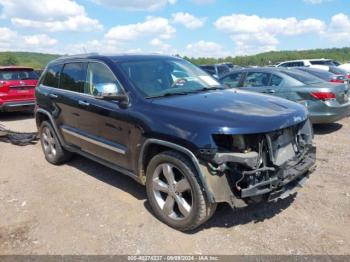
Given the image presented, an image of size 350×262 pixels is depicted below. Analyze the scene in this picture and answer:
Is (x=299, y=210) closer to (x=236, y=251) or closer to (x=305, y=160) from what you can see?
(x=305, y=160)

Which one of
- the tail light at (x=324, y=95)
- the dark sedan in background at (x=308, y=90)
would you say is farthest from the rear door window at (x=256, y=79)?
the tail light at (x=324, y=95)

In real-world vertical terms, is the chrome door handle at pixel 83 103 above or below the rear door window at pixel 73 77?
below

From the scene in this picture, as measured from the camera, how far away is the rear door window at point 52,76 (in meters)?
5.98

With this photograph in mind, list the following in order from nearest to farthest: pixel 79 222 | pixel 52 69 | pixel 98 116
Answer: pixel 79 222 → pixel 98 116 → pixel 52 69

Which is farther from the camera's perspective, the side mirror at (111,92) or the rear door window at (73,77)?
the rear door window at (73,77)

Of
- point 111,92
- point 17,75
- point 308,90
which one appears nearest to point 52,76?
point 111,92

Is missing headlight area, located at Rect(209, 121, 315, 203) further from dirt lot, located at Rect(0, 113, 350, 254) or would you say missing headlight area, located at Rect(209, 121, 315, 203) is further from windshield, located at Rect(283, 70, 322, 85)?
windshield, located at Rect(283, 70, 322, 85)

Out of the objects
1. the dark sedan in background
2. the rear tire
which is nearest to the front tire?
the rear tire

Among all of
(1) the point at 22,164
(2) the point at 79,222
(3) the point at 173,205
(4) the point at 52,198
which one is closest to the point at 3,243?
(2) the point at 79,222

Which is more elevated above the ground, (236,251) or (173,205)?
(173,205)

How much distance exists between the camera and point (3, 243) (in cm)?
374

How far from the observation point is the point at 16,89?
37.2ft

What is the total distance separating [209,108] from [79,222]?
2019mm

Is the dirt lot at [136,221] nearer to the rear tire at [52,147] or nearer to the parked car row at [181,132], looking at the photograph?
the parked car row at [181,132]
